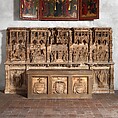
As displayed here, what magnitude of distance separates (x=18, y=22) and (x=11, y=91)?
2.29m

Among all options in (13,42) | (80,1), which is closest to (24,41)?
(13,42)

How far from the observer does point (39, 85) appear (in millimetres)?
8141

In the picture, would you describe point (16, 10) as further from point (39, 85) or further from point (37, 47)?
point (39, 85)

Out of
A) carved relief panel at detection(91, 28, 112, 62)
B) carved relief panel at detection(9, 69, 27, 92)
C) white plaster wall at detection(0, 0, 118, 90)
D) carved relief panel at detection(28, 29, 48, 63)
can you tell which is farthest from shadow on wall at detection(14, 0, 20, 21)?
carved relief panel at detection(91, 28, 112, 62)

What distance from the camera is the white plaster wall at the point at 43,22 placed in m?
9.51

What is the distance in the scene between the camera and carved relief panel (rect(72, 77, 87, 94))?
8094 mm

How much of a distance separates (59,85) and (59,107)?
1313 mm

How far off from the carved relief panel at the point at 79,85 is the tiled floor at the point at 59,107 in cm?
36

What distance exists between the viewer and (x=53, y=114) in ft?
20.1

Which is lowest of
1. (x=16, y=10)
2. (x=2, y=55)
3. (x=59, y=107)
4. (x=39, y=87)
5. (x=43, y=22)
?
(x=59, y=107)

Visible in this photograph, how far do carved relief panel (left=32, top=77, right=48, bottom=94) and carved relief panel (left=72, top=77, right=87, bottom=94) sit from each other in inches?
32.4

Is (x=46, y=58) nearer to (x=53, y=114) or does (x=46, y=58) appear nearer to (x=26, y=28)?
(x=26, y=28)

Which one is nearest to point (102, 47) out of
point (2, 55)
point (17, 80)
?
point (17, 80)

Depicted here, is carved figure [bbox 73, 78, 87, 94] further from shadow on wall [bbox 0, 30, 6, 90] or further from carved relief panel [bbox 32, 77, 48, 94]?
shadow on wall [bbox 0, 30, 6, 90]
